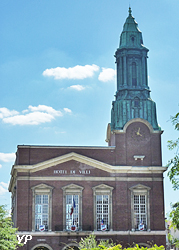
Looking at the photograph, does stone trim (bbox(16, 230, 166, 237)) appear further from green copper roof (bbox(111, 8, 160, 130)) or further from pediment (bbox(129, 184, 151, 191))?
green copper roof (bbox(111, 8, 160, 130))

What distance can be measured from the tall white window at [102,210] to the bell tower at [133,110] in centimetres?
401

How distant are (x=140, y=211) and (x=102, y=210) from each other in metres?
3.93

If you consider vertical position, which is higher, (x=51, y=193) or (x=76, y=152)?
(x=76, y=152)

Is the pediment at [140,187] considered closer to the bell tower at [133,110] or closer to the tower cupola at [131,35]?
the bell tower at [133,110]

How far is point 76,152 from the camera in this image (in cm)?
5406

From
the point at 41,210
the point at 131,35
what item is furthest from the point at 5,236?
the point at 131,35

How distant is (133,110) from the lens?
5650 cm

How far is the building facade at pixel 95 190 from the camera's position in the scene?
52.0m

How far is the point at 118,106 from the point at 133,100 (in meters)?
1.75

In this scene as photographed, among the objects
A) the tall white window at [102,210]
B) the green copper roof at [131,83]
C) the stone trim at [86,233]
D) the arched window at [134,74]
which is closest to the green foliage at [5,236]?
the stone trim at [86,233]

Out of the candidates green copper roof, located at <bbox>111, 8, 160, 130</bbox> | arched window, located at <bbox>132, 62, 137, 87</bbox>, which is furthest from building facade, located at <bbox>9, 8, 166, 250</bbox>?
arched window, located at <bbox>132, 62, 137, 87</bbox>

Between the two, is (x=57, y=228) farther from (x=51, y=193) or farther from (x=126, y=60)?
(x=126, y=60)

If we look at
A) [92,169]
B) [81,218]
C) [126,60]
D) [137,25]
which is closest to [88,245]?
[81,218]

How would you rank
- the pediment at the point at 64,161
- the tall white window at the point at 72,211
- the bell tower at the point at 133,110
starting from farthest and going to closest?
1. the bell tower at the point at 133,110
2. the pediment at the point at 64,161
3. the tall white window at the point at 72,211
